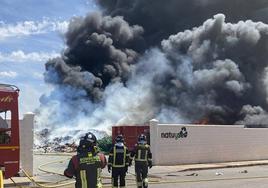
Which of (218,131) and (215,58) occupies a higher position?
(215,58)

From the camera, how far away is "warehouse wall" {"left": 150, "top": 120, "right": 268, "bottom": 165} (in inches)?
950

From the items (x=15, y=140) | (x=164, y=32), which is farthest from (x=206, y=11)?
(x=15, y=140)

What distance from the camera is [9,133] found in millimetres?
12531

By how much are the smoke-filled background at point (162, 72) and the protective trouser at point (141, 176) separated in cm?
3620

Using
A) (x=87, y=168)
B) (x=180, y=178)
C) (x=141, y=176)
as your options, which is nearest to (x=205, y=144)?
(x=180, y=178)

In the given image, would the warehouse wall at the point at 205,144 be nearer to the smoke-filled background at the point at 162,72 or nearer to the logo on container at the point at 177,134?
the logo on container at the point at 177,134

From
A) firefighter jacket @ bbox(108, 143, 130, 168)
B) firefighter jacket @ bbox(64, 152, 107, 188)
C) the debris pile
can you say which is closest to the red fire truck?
firefighter jacket @ bbox(108, 143, 130, 168)

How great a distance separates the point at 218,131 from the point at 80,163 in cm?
2180

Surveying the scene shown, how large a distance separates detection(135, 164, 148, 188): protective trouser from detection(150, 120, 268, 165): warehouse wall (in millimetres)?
11119

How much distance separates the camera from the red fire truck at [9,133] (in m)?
12.3

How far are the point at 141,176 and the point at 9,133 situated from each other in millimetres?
3379

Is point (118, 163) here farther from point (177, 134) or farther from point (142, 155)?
point (177, 134)

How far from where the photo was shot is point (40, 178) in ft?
57.2

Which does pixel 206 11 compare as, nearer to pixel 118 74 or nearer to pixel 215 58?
pixel 215 58
